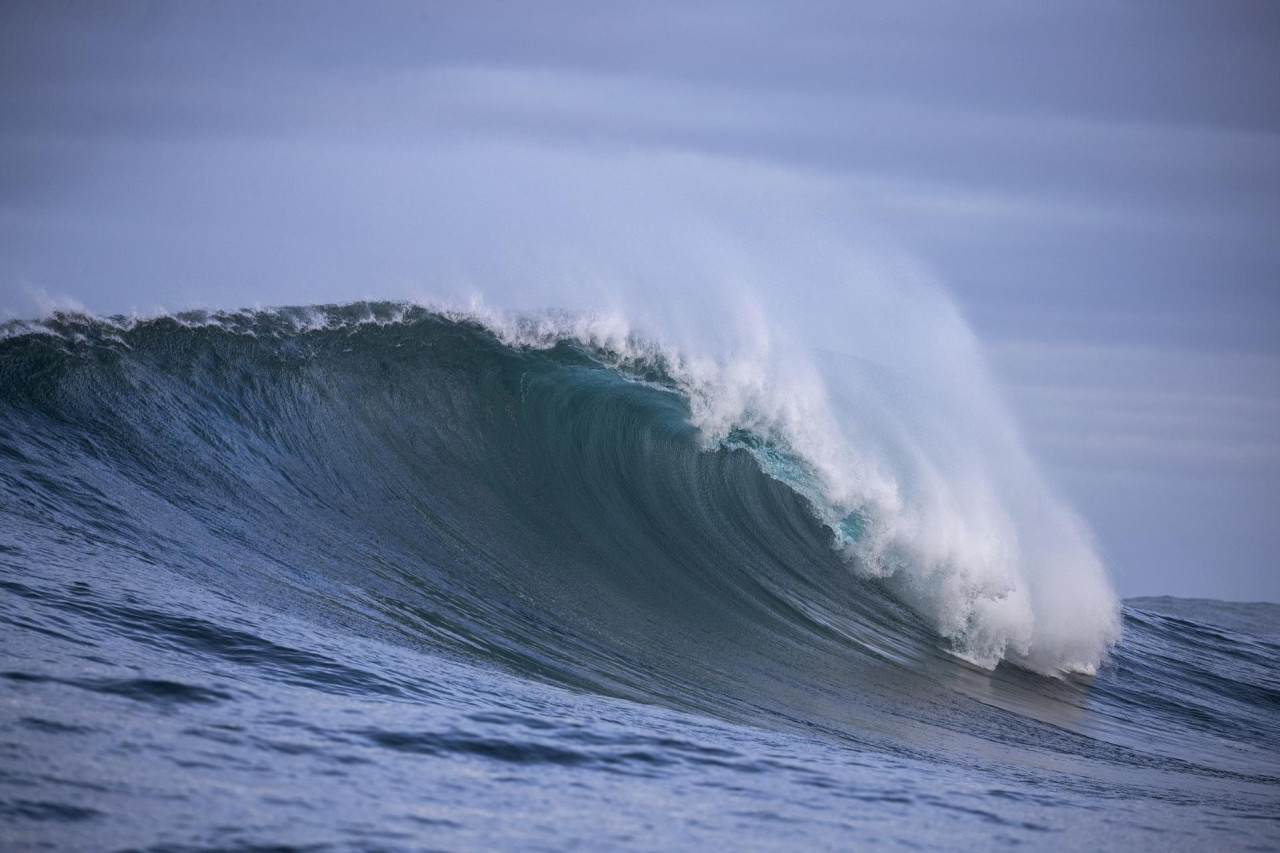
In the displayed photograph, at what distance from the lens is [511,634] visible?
664 cm

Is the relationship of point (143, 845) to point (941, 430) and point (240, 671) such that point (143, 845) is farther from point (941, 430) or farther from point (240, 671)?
point (941, 430)

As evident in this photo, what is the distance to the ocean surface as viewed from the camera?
339 centimetres

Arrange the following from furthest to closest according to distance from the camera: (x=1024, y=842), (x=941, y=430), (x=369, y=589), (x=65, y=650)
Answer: (x=941, y=430) < (x=369, y=589) < (x=65, y=650) < (x=1024, y=842)

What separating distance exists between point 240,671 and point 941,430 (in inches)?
406

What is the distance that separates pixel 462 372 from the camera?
11281 mm

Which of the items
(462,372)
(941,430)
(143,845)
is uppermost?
(941,430)

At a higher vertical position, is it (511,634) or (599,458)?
(599,458)

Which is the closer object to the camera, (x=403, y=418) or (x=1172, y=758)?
(x=1172, y=758)

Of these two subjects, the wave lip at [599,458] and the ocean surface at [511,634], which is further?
the wave lip at [599,458]

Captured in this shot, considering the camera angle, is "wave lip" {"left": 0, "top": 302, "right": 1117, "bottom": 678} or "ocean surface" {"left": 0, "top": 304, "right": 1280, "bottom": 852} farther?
"wave lip" {"left": 0, "top": 302, "right": 1117, "bottom": 678}

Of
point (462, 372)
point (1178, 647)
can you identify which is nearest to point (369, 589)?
point (462, 372)

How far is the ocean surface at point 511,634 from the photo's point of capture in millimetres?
3393

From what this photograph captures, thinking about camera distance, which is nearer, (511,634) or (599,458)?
(511,634)

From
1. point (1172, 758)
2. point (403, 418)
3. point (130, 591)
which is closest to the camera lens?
point (130, 591)
